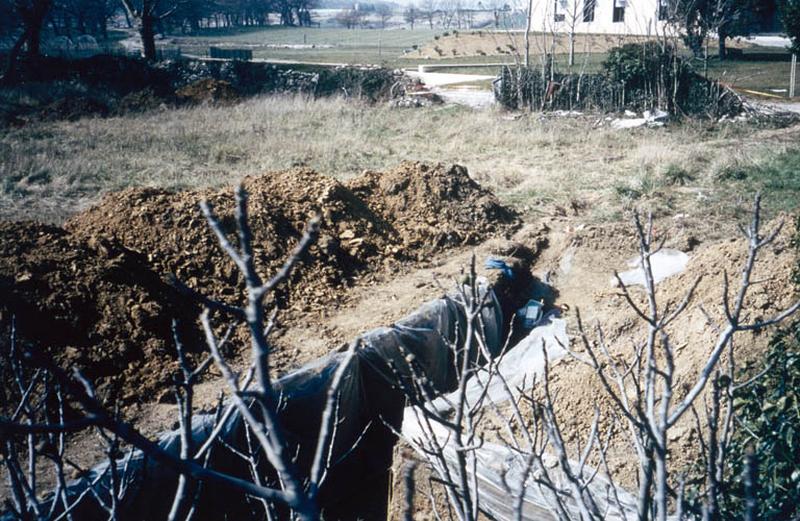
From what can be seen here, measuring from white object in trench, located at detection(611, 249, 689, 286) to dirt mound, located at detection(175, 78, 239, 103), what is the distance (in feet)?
53.8

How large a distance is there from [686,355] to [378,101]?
16755mm

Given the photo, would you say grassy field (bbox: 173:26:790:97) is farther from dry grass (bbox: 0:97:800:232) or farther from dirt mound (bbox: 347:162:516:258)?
dirt mound (bbox: 347:162:516:258)

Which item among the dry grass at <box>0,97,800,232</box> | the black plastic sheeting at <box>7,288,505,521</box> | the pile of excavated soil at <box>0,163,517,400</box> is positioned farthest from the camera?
the dry grass at <box>0,97,800,232</box>

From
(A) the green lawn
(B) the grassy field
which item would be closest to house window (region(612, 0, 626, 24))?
(B) the grassy field

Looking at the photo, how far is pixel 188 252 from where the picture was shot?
21.9 ft

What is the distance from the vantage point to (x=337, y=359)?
484 cm

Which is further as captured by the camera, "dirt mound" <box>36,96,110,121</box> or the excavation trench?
"dirt mound" <box>36,96,110,121</box>

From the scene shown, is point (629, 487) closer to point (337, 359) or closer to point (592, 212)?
point (337, 359)

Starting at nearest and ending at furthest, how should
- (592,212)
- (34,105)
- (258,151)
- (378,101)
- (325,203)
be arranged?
(325,203), (592,212), (258,151), (34,105), (378,101)

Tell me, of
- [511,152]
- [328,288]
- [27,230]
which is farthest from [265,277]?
[511,152]

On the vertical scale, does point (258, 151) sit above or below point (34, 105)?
below

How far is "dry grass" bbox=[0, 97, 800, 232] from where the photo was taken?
31.1 ft

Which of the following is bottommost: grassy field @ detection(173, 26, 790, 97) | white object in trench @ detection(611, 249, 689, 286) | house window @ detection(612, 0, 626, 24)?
white object in trench @ detection(611, 249, 689, 286)

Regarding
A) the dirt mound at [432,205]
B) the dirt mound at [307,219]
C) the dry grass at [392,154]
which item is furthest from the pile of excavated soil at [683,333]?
the dry grass at [392,154]
